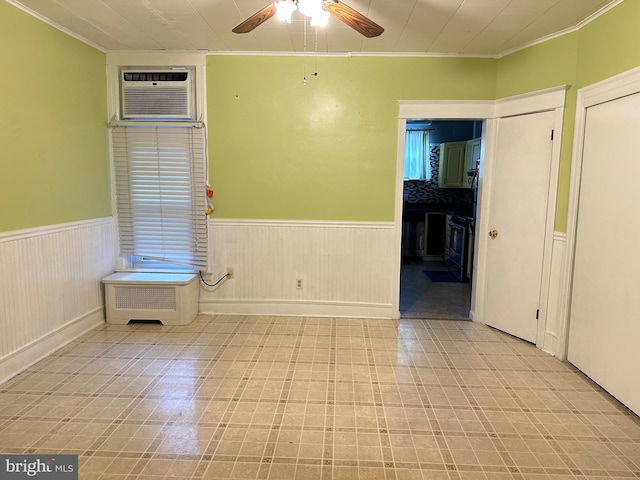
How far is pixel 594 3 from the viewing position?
2539 millimetres

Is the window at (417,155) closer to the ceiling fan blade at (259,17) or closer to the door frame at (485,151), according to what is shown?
the door frame at (485,151)

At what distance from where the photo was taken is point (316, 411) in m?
2.30

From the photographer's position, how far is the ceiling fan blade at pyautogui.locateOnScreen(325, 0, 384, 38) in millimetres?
2013

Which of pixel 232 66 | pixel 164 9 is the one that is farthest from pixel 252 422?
pixel 232 66

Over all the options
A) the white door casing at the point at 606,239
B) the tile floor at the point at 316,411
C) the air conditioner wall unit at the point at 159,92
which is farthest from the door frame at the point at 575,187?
the air conditioner wall unit at the point at 159,92

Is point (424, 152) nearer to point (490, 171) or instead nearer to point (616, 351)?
point (490, 171)

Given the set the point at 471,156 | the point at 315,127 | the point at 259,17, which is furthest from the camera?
the point at 471,156

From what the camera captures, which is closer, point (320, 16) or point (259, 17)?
point (320, 16)

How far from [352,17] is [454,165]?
16.3 ft

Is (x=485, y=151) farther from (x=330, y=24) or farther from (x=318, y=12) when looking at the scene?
(x=318, y=12)

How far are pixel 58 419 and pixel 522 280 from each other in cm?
350

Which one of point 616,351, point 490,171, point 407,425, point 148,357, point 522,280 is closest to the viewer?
point 407,425

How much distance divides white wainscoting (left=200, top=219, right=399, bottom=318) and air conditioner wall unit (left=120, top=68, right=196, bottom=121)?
115 cm

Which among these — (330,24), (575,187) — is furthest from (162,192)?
(575,187)
